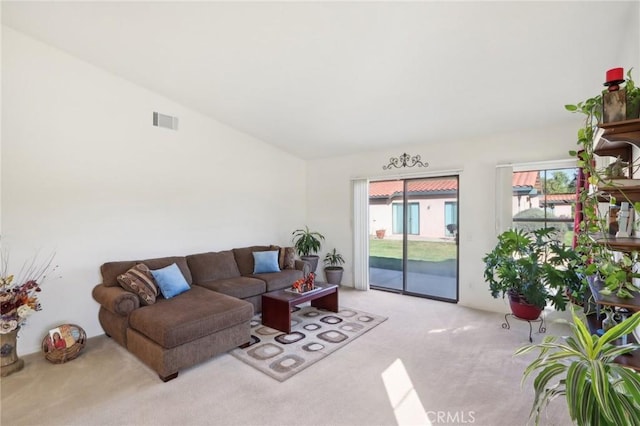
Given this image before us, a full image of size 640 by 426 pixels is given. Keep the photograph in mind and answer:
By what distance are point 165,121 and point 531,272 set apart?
479 centimetres

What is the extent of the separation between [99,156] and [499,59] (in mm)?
4318

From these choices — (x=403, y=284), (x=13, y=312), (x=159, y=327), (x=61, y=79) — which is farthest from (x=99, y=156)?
(x=403, y=284)

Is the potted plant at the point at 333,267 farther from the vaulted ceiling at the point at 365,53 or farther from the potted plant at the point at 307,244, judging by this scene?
the vaulted ceiling at the point at 365,53

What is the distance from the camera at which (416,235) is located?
17.2ft

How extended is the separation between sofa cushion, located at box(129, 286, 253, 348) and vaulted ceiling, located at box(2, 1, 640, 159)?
2.49 metres

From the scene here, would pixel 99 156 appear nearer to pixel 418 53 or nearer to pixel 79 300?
pixel 79 300

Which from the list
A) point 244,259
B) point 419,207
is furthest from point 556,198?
point 244,259

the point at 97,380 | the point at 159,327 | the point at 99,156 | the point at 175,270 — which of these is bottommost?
the point at 97,380

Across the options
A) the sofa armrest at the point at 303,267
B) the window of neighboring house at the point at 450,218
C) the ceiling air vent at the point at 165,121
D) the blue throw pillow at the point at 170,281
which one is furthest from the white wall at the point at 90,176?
the window of neighboring house at the point at 450,218

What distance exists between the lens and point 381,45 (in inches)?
108

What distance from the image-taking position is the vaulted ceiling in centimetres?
237

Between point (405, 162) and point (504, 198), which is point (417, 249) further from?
point (504, 198)

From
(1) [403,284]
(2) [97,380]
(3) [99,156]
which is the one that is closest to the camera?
(2) [97,380]

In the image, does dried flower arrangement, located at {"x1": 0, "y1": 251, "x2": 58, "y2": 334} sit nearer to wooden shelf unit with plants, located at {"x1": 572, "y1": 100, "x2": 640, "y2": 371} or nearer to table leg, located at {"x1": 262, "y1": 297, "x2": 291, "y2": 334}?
table leg, located at {"x1": 262, "y1": 297, "x2": 291, "y2": 334}
